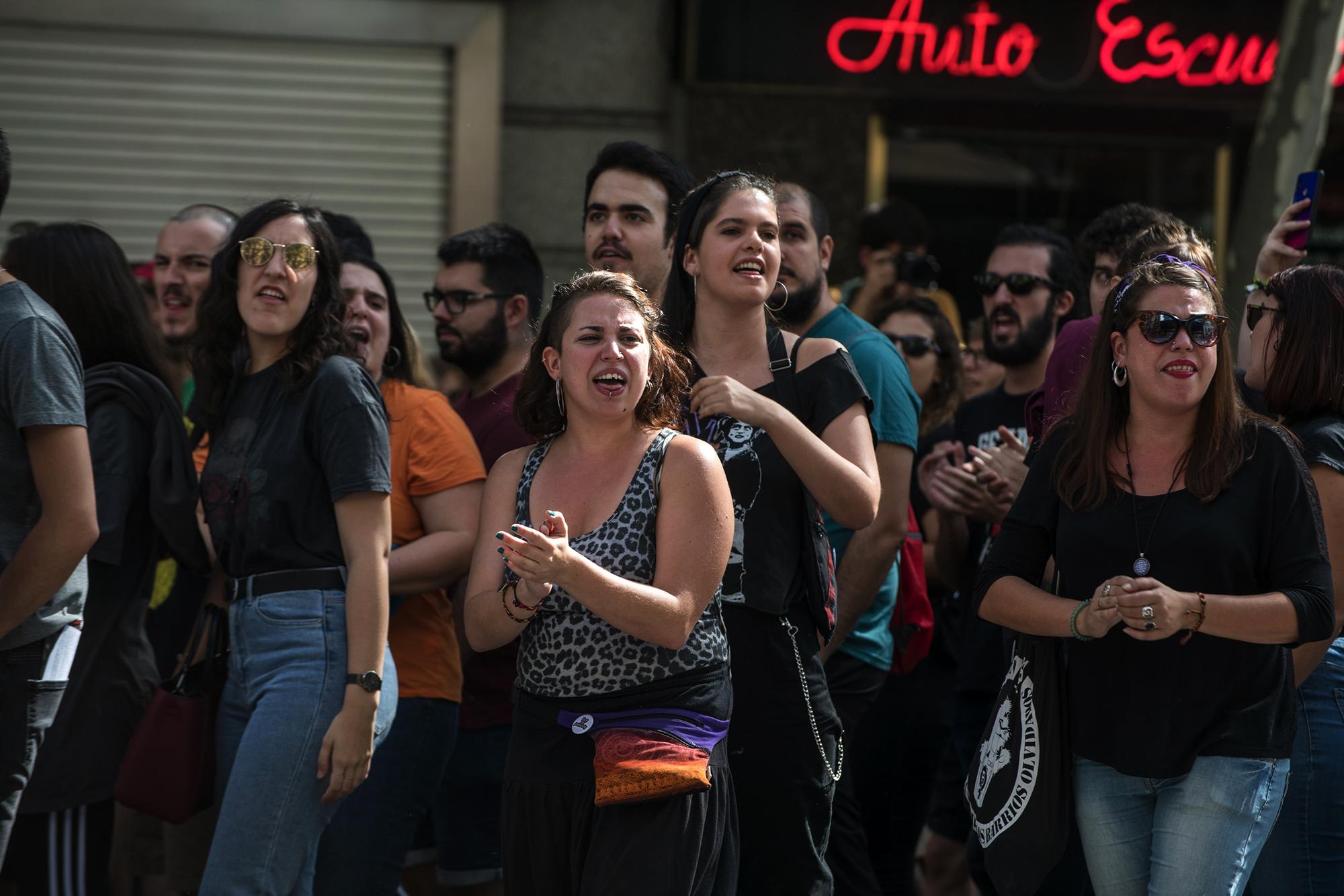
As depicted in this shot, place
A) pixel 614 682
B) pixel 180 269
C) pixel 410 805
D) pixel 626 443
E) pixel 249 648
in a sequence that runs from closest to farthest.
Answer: pixel 614 682, pixel 626 443, pixel 249 648, pixel 410 805, pixel 180 269

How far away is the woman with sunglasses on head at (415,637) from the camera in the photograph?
404cm

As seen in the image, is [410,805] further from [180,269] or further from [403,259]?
[403,259]

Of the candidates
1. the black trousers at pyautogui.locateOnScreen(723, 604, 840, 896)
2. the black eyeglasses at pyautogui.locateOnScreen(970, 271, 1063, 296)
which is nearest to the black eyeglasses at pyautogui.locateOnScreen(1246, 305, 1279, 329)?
the black eyeglasses at pyautogui.locateOnScreen(970, 271, 1063, 296)

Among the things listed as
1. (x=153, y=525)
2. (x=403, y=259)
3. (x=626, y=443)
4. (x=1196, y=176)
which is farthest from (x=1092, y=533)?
(x=1196, y=176)

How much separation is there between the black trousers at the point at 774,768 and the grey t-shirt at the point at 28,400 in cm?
157

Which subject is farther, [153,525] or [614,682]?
[153,525]

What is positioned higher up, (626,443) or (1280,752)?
(626,443)

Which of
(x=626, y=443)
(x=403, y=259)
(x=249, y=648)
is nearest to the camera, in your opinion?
(x=626, y=443)

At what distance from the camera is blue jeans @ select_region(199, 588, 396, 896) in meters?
3.36

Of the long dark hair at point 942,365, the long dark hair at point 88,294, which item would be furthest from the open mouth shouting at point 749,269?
the long dark hair at point 942,365

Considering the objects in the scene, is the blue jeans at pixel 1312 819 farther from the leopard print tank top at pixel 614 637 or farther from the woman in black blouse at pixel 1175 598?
the leopard print tank top at pixel 614 637

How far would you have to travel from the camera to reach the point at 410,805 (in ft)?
13.5

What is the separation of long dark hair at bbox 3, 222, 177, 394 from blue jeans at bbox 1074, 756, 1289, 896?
2.66 metres

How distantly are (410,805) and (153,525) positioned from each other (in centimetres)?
102
